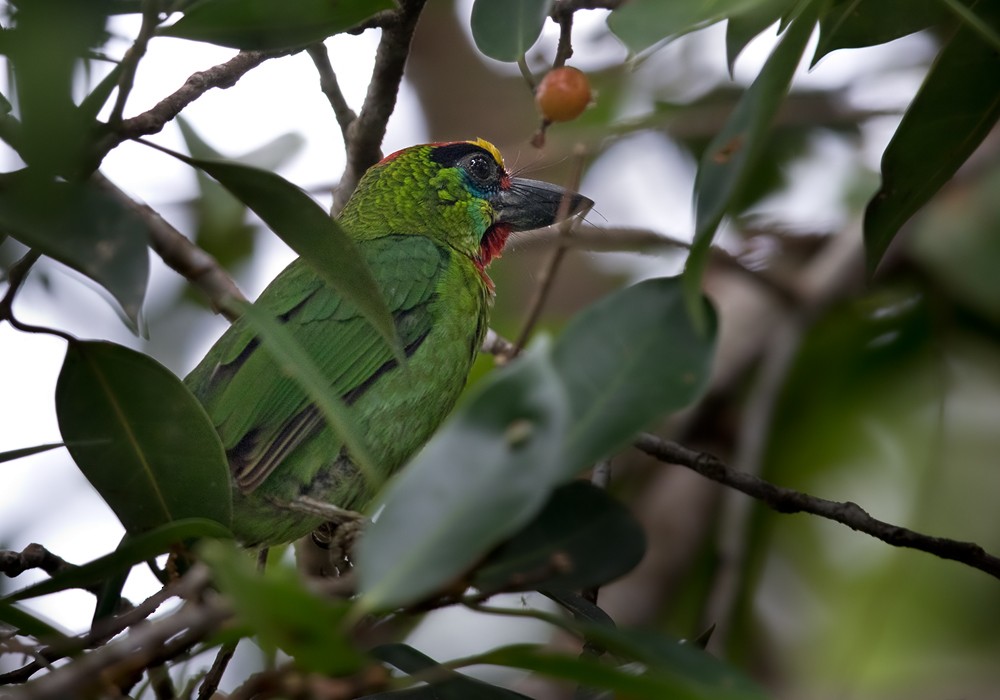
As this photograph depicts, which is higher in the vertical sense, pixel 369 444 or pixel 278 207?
pixel 369 444

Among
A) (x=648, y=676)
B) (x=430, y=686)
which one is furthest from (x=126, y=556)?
(x=648, y=676)

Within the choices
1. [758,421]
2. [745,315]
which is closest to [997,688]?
[758,421]

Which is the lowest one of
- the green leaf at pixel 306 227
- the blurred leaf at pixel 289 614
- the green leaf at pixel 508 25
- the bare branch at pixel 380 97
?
the blurred leaf at pixel 289 614

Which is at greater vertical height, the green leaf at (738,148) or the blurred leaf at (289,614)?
the green leaf at (738,148)

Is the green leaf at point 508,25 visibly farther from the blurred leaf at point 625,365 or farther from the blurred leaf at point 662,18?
the blurred leaf at point 625,365

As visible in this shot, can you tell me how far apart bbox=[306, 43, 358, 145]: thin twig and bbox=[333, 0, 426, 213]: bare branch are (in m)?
0.08

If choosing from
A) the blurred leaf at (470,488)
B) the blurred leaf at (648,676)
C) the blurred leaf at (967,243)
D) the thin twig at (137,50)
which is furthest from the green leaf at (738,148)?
the blurred leaf at (967,243)

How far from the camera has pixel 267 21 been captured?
1.49m

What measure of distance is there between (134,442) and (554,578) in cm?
74

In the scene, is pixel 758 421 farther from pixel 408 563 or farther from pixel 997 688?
pixel 408 563

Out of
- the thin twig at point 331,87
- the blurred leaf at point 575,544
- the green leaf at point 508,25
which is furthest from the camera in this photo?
the thin twig at point 331,87

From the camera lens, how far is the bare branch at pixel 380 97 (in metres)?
2.13

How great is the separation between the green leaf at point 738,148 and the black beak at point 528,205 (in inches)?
75.8

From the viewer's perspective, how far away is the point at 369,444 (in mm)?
2529
